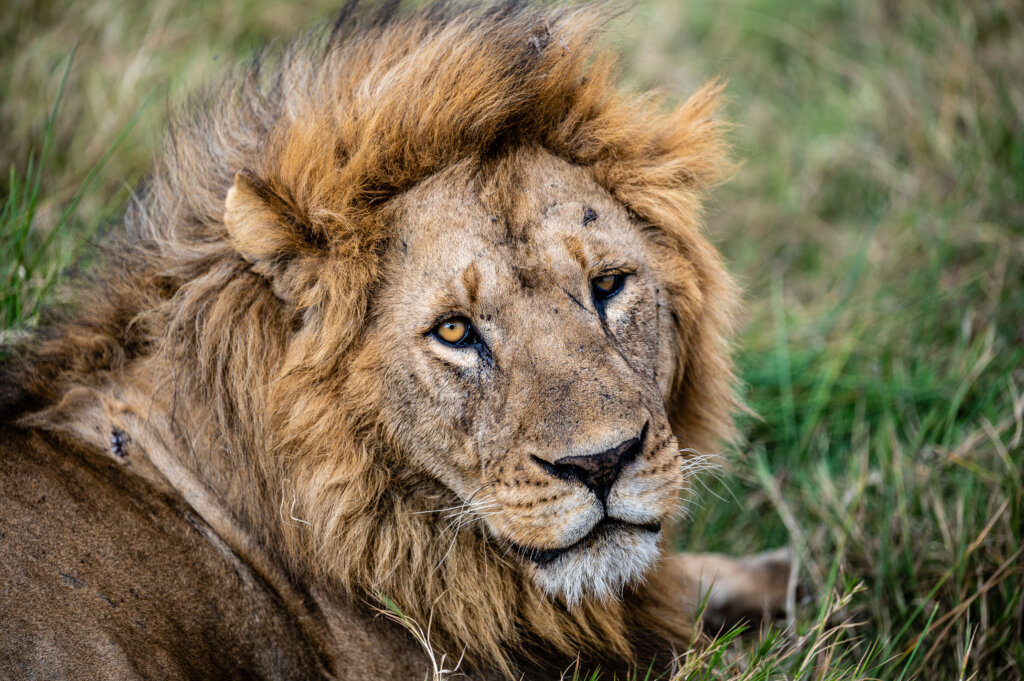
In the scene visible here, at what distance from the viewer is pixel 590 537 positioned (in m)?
2.52

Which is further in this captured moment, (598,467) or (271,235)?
(271,235)

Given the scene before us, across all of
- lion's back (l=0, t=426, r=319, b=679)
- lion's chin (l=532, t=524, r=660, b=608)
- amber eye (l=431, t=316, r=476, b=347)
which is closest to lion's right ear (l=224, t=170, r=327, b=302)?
amber eye (l=431, t=316, r=476, b=347)

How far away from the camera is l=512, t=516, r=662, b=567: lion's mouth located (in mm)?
2514

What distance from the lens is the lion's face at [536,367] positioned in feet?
8.18

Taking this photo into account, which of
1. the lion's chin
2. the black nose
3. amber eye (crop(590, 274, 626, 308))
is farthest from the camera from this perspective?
amber eye (crop(590, 274, 626, 308))

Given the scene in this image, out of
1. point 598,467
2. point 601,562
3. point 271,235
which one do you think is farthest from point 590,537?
point 271,235

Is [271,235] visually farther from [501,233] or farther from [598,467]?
[598,467]

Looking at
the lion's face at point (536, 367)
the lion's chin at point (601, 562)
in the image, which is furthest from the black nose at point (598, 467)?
the lion's chin at point (601, 562)

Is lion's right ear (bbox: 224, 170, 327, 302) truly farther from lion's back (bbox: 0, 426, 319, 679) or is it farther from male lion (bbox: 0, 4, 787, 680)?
lion's back (bbox: 0, 426, 319, 679)

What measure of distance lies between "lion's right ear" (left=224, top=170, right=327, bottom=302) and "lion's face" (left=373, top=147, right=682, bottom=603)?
9.9 inches

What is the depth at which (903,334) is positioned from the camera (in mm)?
4891

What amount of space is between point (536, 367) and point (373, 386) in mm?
498

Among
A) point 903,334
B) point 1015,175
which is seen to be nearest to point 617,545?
point 903,334

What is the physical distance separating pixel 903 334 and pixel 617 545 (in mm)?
2978
